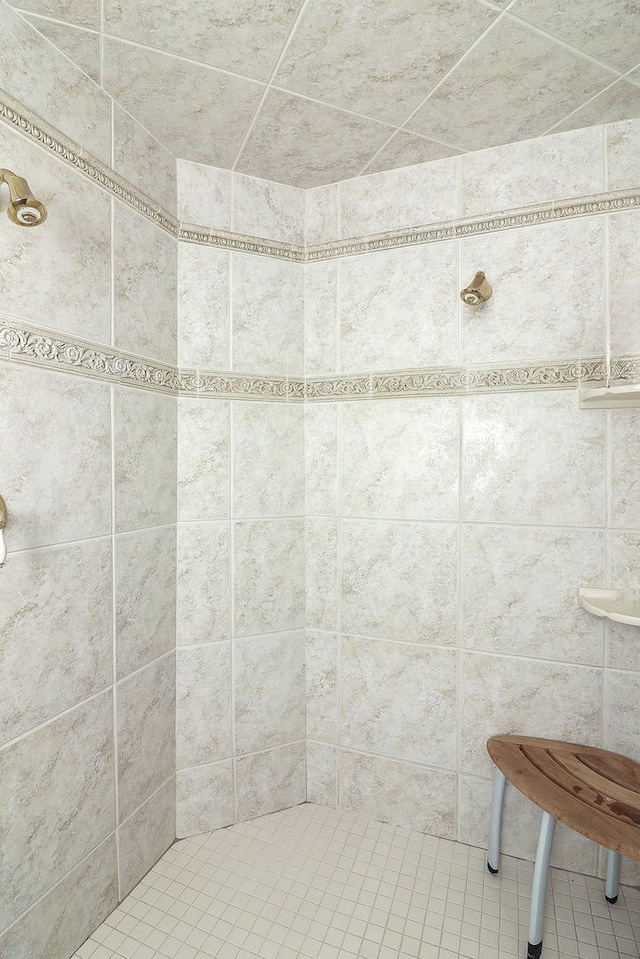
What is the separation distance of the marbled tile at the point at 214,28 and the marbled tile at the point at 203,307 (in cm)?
49

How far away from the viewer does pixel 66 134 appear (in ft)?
3.70

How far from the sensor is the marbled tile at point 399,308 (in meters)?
1.53

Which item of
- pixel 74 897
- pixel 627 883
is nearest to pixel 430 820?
pixel 627 883

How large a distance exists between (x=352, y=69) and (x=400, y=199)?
0.45m

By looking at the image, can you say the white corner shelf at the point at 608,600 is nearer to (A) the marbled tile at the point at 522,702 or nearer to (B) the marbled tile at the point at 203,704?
(A) the marbled tile at the point at 522,702

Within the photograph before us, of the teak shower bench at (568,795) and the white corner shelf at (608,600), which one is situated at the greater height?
the white corner shelf at (608,600)

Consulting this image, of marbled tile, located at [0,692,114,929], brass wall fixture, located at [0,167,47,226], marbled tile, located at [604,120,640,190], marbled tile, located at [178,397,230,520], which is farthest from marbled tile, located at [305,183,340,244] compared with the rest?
marbled tile, located at [0,692,114,929]

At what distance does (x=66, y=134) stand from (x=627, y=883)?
2.29 meters

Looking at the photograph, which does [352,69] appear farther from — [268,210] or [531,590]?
[531,590]

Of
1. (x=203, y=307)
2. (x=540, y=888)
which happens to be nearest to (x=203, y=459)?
(x=203, y=307)

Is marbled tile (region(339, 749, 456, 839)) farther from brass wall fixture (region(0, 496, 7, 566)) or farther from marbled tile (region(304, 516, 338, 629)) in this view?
brass wall fixture (region(0, 496, 7, 566))

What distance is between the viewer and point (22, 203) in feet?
2.75

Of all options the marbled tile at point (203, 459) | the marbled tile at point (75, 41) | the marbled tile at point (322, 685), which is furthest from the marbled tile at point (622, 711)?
the marbled tile at point (75, 41)

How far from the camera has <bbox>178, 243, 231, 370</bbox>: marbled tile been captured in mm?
1532
